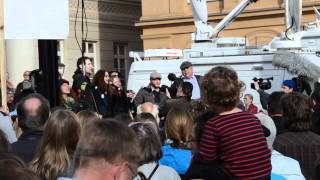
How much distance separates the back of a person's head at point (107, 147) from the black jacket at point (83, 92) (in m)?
6.30

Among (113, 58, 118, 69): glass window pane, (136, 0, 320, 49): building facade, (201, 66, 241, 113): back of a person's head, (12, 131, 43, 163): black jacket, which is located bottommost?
(113, 58, 118, 69): glass window pane

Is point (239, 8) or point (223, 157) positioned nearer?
point (223, 157)

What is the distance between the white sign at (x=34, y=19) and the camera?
5.52 metres

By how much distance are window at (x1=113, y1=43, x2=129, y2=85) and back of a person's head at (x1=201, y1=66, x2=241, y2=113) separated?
87.1 ft

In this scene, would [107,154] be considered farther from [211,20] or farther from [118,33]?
[118,33]

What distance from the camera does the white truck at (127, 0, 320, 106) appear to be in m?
11.4

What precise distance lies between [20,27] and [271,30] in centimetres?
2254

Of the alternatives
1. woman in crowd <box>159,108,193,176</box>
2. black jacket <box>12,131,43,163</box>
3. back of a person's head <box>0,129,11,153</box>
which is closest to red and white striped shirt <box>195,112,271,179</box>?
woman in crowd <box>159,108,193,176</box>

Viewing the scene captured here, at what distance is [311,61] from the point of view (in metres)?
11.3

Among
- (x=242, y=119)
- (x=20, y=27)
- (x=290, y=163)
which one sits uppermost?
(x=20, y=27)

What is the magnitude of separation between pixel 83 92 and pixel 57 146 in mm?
5670

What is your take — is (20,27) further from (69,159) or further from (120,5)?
(120,5)

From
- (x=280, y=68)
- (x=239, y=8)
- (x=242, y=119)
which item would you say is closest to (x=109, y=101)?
(x=280, y=68)

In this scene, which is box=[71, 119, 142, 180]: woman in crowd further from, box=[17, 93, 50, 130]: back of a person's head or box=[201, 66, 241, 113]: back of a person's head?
box=[17, 93, 50, 130]: back of a person's head
